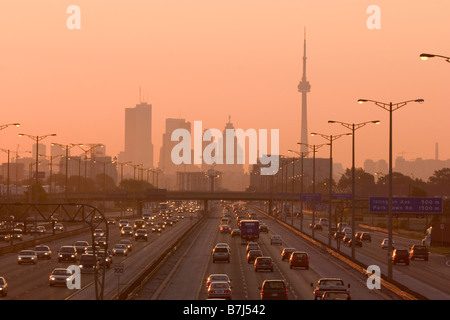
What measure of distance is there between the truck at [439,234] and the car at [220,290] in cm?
6847

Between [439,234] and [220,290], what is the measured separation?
70.4m

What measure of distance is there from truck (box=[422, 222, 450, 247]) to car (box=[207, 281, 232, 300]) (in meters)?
68.5

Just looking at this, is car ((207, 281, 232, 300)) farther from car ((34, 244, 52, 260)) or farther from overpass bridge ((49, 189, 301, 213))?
overpass bridge ((49, 189, 301, 213))

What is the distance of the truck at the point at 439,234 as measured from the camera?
110438mm

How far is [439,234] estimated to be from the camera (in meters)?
112

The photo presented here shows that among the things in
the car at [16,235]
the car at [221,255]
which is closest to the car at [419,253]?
the car at [221,255]

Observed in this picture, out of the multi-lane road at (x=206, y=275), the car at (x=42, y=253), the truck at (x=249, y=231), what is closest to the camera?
the multi-lane road at (x=206, y=275)

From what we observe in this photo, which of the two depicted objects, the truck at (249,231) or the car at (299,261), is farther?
the truck at (249,231)

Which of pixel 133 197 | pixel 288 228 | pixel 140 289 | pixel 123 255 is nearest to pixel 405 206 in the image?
pixel 123 255

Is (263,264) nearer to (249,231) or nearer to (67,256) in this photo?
(67,256)

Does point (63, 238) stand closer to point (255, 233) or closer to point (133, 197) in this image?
point (255, 233)

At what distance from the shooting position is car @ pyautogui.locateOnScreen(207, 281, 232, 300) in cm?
4650

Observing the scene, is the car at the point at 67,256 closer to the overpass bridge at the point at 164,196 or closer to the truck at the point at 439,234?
the truck at the point at 439,234

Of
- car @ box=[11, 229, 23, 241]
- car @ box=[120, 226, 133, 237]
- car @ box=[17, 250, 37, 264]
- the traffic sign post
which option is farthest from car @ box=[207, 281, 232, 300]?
car @ box=[120, 226, 133, 237]
